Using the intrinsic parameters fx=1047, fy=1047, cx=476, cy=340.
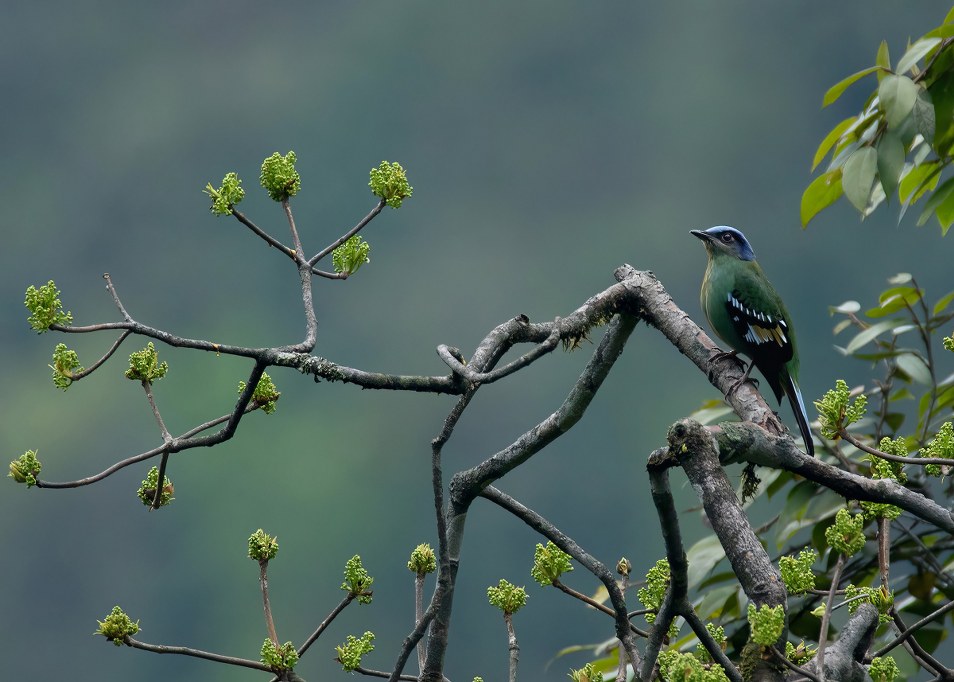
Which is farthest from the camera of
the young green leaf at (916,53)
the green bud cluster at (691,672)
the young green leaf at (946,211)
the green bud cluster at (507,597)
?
the young green leaf at (946,211)

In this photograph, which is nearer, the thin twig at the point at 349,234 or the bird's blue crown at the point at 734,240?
the thin twig at the point at 349,234

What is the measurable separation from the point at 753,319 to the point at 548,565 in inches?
50.3

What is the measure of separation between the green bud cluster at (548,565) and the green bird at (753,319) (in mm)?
905

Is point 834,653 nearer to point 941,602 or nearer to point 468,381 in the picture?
point 468,381

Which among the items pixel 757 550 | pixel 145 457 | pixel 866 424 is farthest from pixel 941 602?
pixel 145 457

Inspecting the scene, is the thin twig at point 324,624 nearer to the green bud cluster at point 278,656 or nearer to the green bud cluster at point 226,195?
the green bud cluster at point 278,656

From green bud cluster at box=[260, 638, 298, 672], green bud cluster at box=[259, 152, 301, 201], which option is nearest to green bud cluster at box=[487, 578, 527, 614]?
green bud cluster at box=[260, 638, 298, 672]

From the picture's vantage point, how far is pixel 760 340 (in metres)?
2.61

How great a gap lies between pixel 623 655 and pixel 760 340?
1067 mm

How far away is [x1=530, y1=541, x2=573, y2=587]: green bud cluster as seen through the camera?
1655 mm

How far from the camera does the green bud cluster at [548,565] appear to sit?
1655mm

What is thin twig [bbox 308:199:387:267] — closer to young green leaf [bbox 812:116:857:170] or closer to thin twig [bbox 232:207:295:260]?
thin twig [bbox 232:207:295:260]

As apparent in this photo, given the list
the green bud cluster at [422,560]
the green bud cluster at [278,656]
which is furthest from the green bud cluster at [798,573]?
the green bud cluster at [278,656]

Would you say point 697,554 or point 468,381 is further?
point 697,554
